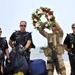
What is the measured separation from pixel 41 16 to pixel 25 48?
1.23 metres

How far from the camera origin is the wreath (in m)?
9.95

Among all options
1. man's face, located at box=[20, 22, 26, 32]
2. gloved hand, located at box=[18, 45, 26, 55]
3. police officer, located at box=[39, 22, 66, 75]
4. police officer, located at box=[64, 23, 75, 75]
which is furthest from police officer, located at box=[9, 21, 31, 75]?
police officer, located at box=[64, 23, 75, 75]

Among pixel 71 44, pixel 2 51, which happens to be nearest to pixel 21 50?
pixel 2 51

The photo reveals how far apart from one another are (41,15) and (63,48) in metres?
1.24

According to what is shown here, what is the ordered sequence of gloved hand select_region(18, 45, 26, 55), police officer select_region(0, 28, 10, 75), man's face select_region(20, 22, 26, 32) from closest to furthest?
police officer select_region(0, 28, 10, 75), gloved hand select_region(18, 45, 26, 55), man's face select_region(20, 22, 26, 32)

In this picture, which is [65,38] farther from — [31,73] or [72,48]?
[31,73]

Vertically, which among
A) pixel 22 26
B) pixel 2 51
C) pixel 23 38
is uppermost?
pixel 22 26

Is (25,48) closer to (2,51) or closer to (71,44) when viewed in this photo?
(2,51)

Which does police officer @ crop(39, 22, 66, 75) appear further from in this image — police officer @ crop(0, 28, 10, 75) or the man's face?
police officer @ crop(0, 28, 10, 75)

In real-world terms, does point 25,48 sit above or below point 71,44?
below

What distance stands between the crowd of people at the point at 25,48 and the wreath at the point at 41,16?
0.52 feet

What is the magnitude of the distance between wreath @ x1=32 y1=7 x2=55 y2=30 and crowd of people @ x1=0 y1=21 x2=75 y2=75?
0.16 m

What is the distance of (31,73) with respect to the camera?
9789mm

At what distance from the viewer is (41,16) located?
10047mm
